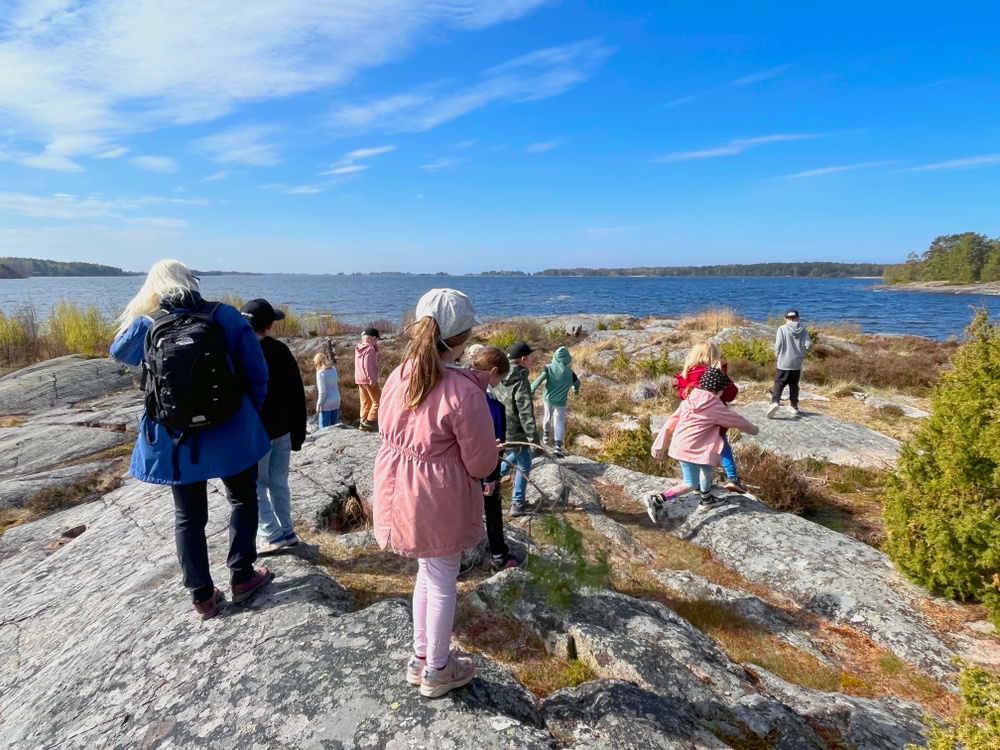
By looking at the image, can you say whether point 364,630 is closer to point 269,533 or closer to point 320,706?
point 320,706

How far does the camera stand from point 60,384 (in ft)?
42.0

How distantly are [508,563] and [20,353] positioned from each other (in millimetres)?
21271

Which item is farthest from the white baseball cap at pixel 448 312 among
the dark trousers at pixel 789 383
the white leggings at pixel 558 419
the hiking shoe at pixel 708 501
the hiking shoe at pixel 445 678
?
the dark trousers at pixel 789 383

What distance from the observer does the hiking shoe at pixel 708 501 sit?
5645mm

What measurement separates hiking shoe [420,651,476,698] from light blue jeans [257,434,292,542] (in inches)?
81.0

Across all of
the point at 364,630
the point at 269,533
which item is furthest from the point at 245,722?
the point at 269,533

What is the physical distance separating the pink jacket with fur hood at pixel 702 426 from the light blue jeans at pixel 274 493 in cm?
389

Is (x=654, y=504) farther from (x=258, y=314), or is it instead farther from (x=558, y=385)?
(x=258, y=314)

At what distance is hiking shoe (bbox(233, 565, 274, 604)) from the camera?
3009 millimetres

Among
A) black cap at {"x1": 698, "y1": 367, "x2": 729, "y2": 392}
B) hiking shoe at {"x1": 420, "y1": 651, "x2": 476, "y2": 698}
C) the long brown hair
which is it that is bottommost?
hiking shoe at {"x1": 420, "y1": 651, "x2": 476, "y2": 698}

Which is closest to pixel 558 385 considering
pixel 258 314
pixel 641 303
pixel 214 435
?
pixel 258 314

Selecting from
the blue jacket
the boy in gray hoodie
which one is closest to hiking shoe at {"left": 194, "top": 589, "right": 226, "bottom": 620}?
the blue jacket

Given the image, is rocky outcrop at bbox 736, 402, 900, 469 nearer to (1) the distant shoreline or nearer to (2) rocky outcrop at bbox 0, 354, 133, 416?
(2) rocky outcrop at bbox 0, 354, 133, 416

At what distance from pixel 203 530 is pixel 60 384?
1377 centimetres
